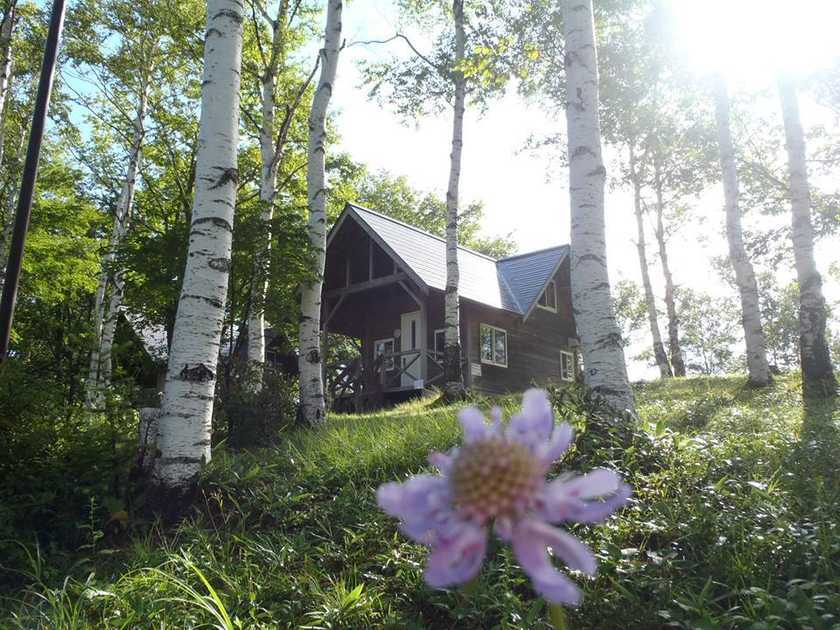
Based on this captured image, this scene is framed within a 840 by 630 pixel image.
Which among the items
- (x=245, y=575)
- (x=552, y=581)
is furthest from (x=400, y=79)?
(x=552, y=581)

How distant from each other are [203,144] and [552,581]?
21.8ft

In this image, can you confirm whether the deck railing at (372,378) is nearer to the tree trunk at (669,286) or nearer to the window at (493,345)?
the window at (493,345)

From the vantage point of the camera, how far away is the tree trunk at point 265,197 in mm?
9875

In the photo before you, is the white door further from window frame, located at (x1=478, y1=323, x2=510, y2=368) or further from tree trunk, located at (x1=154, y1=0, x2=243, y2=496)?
tree trunk, located at (x1=154, y1=0, x2=243, y2=496)

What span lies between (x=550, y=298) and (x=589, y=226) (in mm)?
18262

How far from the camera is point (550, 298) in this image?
79.6ft

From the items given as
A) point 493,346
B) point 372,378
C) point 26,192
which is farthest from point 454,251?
point 26,192

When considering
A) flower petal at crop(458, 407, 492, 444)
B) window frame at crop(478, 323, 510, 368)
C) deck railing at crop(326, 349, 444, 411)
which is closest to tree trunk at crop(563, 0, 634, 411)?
flower petal at crop(458, 407, 492, 444)

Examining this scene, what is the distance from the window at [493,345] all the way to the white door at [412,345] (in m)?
2.18

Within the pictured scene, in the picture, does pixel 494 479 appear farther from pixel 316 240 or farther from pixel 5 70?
pixel 5 70

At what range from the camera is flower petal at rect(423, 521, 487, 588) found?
66cm

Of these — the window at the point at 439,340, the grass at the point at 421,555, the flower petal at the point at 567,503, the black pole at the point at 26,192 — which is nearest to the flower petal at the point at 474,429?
the flower petal at the point at 567,503

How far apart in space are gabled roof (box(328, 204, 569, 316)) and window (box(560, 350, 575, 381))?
12.6ft

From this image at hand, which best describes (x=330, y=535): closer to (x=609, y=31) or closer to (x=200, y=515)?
(x=200, y=515)
